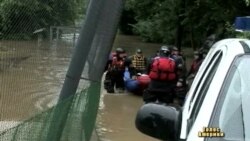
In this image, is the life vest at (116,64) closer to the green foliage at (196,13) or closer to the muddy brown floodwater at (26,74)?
the green foliage at (196,13)

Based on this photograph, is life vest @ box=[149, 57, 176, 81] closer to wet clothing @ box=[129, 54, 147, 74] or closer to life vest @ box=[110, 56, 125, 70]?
life vest @ box=[110, 56, 125, 70]

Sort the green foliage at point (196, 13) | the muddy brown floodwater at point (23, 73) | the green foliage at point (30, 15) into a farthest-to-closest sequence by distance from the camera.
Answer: the green foliage at point (196, 13), the muddy brown floodwater at point (23, 73), the green foliage at point (30, 15)

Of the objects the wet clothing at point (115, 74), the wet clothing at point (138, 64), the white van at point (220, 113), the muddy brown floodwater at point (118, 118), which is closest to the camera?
the white van at point (220, 113)

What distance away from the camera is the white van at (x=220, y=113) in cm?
270

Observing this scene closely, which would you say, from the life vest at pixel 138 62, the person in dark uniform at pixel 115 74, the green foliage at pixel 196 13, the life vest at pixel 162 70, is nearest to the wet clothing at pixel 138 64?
the life vest at pixel 138 62

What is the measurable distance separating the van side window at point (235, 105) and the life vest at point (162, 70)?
9.55 meters

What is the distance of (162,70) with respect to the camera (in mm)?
12656

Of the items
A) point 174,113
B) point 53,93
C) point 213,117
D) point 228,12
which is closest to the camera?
point 213,117

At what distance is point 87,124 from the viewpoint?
6688mm

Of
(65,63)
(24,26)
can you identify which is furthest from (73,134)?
(24,26)

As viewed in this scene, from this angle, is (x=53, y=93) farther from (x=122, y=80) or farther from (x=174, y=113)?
(x=122, y=80)

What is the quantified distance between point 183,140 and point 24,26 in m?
1.94

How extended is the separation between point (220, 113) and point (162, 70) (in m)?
9.91

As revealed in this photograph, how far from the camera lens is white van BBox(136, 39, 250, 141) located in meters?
2.70
